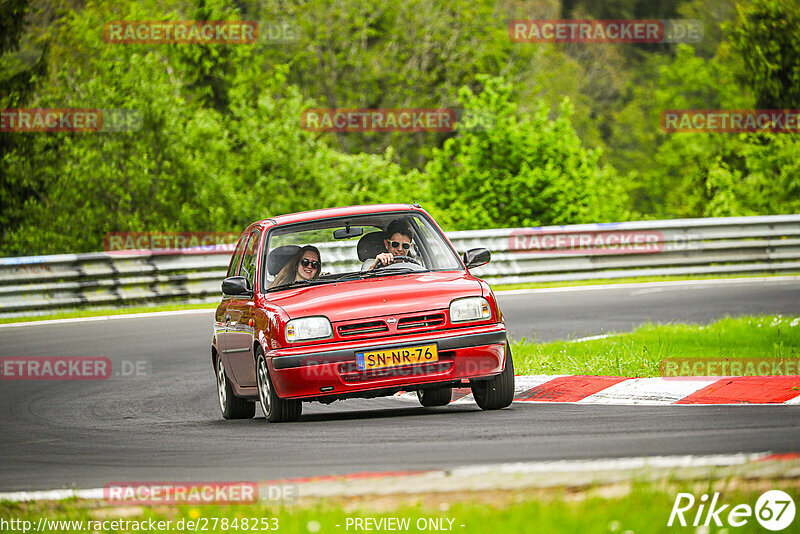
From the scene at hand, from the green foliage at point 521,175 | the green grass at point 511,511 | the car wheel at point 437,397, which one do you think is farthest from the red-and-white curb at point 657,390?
the green foliage at point 521,175

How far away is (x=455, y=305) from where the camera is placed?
9039 mm

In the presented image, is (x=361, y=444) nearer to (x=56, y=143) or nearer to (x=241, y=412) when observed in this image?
(x=241, y=412)

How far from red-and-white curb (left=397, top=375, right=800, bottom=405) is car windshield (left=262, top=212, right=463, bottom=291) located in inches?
47.2

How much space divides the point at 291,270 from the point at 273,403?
122cm

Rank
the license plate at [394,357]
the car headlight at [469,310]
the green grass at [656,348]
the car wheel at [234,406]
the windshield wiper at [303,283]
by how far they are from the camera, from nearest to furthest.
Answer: the license plate at [394,357], the car headlight at [469,310], the windshield wiper at [303,283], the car wheel at [234,406], the green grass at [656,348]

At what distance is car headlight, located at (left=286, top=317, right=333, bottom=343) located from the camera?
29.3 ft

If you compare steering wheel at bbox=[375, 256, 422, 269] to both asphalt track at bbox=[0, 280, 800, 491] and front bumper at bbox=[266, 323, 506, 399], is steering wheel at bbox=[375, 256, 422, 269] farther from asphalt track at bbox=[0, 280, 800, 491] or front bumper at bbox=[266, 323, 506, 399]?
front bumper at bbox=[266, 323, 506, 399]

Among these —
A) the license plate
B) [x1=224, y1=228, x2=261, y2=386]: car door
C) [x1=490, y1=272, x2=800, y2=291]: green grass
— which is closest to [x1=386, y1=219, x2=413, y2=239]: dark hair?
[x1=224, y1=228, x2=261, y2=386]: car door

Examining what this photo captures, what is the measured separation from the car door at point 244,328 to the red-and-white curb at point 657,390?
5.57ft

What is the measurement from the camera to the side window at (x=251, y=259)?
405 inches

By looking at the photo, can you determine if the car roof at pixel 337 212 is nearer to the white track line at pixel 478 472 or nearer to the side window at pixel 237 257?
the side window at pixel 237 257

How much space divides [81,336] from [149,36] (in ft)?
59.8

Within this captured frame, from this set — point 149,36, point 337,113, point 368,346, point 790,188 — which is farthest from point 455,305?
point 337,113

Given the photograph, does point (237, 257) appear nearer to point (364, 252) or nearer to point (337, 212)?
point (337, 212)
